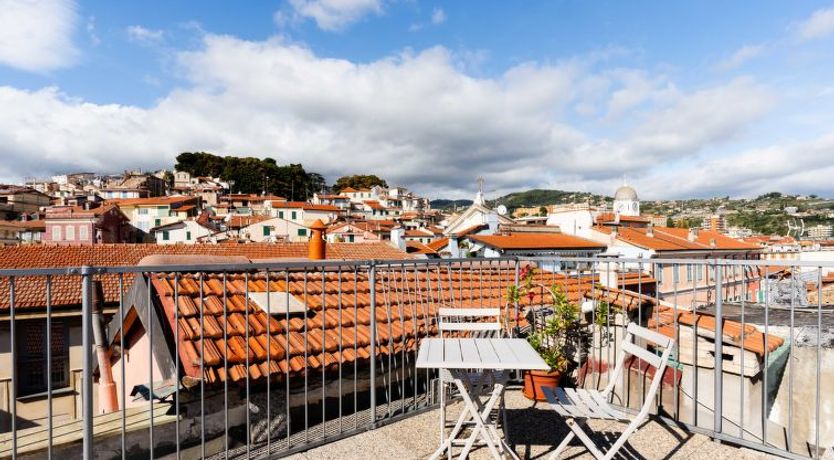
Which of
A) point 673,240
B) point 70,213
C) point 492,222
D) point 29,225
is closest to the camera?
point 673,240

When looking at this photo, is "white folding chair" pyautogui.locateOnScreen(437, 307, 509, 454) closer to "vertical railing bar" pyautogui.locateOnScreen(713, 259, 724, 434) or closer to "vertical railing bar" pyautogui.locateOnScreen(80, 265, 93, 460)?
"vertical railing bar" pyautogui.locateOnScreen(713, 259, 724, 434)

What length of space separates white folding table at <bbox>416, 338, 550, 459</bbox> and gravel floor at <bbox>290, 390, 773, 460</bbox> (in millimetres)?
351

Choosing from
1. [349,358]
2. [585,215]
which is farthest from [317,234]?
[585,215]

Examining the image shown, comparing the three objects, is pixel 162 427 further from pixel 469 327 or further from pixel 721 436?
pixel 721 436

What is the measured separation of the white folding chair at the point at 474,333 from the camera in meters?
2.99

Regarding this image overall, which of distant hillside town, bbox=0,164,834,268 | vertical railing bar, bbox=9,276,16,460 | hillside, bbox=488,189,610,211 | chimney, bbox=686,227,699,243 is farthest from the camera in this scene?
hillside, bbox=488,189,610,211

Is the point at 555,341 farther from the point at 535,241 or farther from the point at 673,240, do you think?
the point at 673,240

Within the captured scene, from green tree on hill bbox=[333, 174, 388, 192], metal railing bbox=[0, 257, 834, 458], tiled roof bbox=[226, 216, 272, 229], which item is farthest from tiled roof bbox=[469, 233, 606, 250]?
green tree on hill bbox=[333, 174, 388, 192]

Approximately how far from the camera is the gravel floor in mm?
3098

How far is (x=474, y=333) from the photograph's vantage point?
4152 millimetres

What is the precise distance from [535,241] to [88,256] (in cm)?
2204

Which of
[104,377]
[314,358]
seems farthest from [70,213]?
[314,358]

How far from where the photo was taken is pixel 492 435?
9.27ft

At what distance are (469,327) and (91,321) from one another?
2.44m
